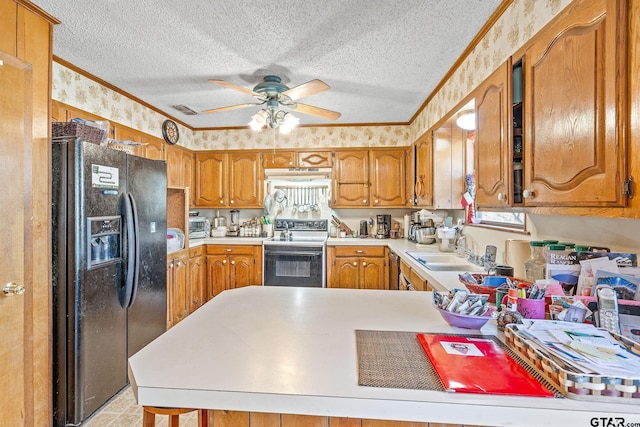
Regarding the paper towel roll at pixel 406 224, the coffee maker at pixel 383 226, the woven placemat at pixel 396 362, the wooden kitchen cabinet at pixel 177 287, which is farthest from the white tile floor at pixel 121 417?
the paper towel roll at pixel 406 224

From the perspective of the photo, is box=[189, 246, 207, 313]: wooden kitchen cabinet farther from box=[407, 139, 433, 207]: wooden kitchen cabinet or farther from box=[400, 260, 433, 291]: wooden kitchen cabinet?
box=[407, 139, 433, 207]: wooden kitchen cabinet

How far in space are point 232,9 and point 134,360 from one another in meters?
1.72

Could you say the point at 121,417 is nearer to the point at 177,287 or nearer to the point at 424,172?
the point at 177,287

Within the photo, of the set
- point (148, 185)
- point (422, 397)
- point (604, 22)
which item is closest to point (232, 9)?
point (148, 185)

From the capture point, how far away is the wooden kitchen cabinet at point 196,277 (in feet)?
12.1

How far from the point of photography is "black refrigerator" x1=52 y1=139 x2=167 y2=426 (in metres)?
1.77

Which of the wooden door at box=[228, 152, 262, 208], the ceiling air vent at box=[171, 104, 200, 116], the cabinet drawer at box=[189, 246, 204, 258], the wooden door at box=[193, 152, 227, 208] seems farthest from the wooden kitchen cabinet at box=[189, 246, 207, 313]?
the ceiling air vent at box=[171, 104, 200, 116]

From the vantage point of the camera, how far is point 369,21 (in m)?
1.81

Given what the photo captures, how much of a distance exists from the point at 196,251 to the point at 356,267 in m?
1.95

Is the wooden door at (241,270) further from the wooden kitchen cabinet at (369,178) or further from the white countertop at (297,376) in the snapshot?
the white countertop at (297,376)

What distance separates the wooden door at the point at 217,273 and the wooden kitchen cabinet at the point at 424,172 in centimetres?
246

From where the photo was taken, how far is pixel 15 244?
152cm

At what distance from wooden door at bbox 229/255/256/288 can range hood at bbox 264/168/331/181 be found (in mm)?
1098

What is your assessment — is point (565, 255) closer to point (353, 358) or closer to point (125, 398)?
point (353, 358)
